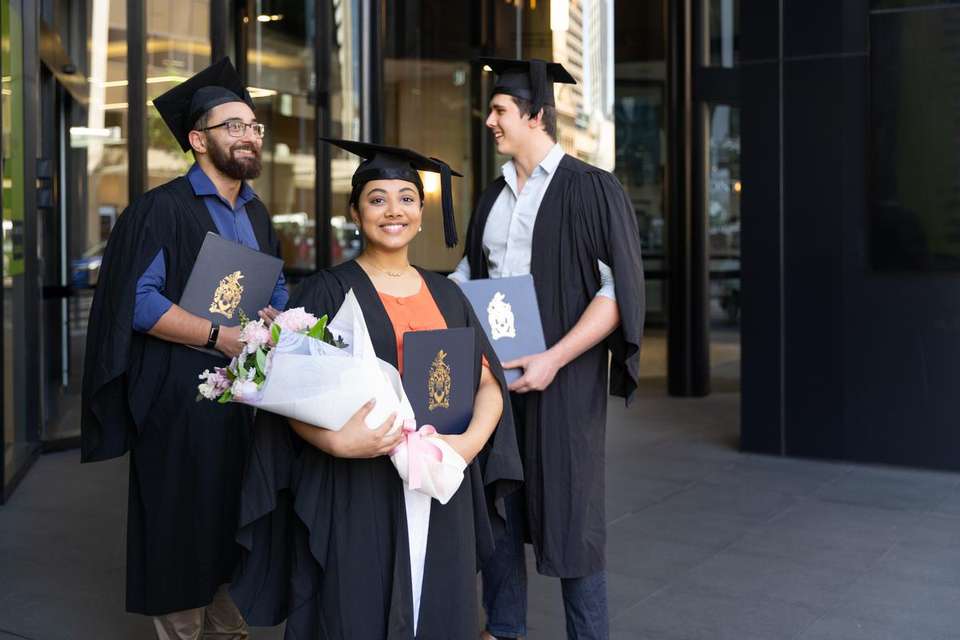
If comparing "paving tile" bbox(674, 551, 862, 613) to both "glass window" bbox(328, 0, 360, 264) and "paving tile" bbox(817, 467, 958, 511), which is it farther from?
"glass window" bbox(328, 0, 360, 264)

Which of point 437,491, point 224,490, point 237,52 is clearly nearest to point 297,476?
point 437,491

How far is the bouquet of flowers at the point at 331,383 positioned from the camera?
8.52 feet

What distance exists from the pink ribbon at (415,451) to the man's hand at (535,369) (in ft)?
2.70

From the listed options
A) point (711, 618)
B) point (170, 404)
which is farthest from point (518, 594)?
point (170, 404)

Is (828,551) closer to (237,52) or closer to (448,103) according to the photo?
(237,52)

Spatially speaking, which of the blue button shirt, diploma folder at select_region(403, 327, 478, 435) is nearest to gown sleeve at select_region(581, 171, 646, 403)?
diploma folder at select_region(403, 327, 478, 435)

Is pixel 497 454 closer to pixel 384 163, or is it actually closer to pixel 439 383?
pixel 439 383

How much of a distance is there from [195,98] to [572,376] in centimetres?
150

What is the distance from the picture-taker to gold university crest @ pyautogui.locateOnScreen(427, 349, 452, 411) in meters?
2.90

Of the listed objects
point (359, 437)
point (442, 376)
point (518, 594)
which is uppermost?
point (442, 376)

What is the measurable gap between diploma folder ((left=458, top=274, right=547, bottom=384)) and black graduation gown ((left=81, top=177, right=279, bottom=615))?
2.68 ft

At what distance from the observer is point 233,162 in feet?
12.4

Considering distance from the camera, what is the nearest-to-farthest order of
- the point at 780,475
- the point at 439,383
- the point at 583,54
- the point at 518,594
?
1. the point at 439,383
2. the point at 518,594
3. the point at 780,475
4. the point at 583,54

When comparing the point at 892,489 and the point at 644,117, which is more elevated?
the point at 644,117
